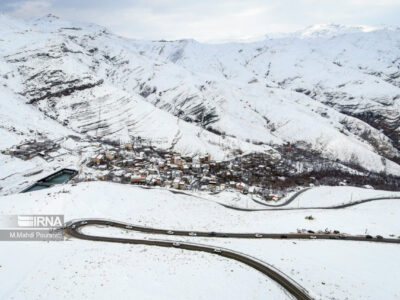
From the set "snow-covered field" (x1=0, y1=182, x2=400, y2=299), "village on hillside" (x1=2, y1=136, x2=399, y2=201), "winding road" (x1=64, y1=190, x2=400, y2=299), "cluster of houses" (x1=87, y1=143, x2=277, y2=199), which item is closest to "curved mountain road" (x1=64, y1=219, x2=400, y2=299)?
"winding road" (x1=64, y1=190, x2=400, y2=299)

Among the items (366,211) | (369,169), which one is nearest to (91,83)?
(366,211)

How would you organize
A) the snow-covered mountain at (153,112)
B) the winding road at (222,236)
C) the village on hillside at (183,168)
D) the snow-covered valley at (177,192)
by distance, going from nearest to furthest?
the snow-covered valley at (177,192) < the winding road at (222,236) < the village on hillside at (183,168) < the snow-covered mountain at (153,112)

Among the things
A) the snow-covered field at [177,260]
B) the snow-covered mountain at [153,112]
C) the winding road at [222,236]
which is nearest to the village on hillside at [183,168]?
the snow-covered mountain at [153,112]

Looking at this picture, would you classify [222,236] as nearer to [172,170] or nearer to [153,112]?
[172,170]

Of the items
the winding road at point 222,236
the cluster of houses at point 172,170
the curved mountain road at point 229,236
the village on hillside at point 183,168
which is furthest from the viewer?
the village on hillside at point 183,168

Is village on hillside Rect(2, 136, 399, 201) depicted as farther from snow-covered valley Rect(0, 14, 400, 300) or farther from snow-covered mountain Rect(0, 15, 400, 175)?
snow-covered mountain Rect(0, 15, 400, 175)

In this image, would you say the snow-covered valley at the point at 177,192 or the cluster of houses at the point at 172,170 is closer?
the snow-covered valley at the point at 177,192

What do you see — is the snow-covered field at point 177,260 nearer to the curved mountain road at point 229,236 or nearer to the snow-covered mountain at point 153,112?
the curved mountain road at point 229,236

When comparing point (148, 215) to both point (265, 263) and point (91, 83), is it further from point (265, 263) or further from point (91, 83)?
point (91, 83)
